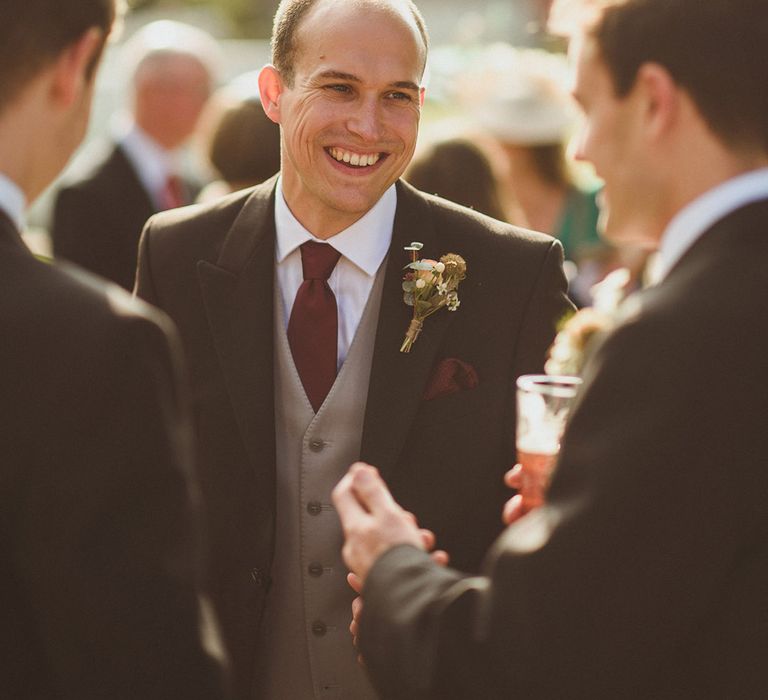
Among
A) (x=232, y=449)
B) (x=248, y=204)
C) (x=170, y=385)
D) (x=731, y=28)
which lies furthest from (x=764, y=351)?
(x=248, y=204)

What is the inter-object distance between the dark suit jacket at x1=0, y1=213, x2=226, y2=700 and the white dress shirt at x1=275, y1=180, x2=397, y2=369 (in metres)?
1.41

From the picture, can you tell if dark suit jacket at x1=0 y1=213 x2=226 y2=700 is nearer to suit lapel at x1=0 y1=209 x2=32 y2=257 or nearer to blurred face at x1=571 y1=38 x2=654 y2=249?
suit lapel at x1=0 y1=209 x2=32 y2=257

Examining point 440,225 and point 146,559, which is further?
point 440,225

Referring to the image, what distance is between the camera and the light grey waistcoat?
3295 millimetres

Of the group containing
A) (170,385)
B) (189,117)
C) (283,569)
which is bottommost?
(283,569)

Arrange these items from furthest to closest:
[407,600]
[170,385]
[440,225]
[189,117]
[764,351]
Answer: [189,117], [440,225], [407,600], [170,385], [764,351]

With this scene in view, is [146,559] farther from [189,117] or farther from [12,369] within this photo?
[189,117]

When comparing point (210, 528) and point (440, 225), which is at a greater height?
point (440, 225)

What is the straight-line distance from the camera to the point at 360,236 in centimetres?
346

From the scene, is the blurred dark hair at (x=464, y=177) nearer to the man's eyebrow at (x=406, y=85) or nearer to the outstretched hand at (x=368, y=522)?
the man's eyebrow at (x=406, y=85)

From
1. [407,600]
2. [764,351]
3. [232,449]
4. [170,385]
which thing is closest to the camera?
[764,351]

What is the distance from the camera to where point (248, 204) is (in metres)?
3.62

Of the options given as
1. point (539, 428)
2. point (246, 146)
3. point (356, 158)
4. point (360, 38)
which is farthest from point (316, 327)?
point (246, 146)

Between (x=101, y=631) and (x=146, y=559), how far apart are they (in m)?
0.13
